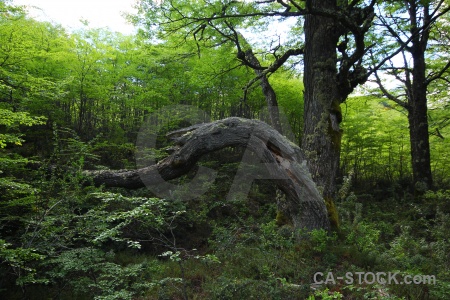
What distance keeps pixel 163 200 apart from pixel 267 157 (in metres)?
2.12

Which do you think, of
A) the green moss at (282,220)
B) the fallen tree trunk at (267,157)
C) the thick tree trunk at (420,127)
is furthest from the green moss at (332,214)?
the thick tree trunk at (420,127)

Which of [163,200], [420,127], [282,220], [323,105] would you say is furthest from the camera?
[420,127]

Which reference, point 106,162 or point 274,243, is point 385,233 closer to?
point 274,243

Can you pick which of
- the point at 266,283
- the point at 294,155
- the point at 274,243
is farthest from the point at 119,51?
the point at 266,283

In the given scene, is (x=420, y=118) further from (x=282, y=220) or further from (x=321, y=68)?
(x=282, y=220)

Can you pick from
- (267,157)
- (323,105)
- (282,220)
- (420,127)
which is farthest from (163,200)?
(420,127)

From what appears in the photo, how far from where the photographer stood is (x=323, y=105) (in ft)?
17.4

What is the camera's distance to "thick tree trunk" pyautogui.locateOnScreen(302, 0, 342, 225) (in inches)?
205

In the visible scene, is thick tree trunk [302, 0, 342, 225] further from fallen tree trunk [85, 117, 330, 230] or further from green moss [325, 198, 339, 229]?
fallen tree trunk [85, 117, 330, 230]

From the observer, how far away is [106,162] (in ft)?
28.9

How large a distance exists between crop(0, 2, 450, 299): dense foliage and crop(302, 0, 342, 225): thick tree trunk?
0.54 metres

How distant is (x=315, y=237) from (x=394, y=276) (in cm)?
121

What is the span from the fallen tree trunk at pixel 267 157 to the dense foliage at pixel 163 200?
0.42m

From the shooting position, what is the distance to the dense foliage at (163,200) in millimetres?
3641
